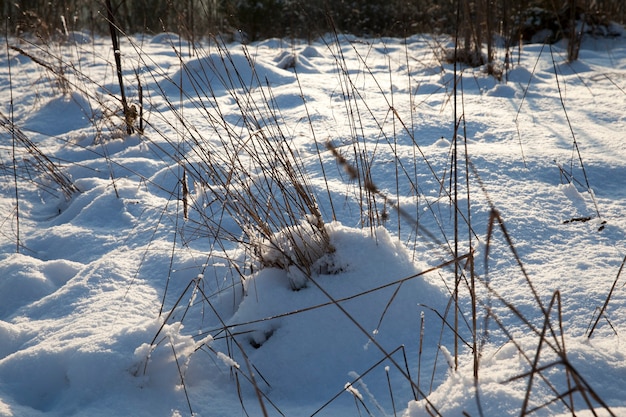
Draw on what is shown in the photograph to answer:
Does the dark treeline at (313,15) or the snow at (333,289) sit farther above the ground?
the dark treeline at (313,15)

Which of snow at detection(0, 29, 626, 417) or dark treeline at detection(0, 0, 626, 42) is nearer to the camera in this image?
→ snow at detection(0, 29, 626, 417)

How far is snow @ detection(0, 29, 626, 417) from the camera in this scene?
1029 millimetres

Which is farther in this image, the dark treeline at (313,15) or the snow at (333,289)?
the dark treeline at (313,15)

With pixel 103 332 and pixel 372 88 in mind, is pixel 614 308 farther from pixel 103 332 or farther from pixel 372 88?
pixel 372 88

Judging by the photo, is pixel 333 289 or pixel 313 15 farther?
pixel 313 15

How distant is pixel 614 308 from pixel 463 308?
33 cm

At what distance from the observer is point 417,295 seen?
1.29m

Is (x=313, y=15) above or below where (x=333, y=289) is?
above

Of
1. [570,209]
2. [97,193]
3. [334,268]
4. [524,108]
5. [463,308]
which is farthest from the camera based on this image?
[524,108]

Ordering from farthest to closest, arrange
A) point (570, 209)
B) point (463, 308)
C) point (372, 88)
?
point (372, 88) → point (570, 209) → point (463, 308)

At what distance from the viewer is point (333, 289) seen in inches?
51.7

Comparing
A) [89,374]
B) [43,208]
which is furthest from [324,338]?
[43,208]

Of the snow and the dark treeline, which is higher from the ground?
the dark treeline

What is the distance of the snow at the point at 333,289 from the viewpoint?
1029 millimetres
